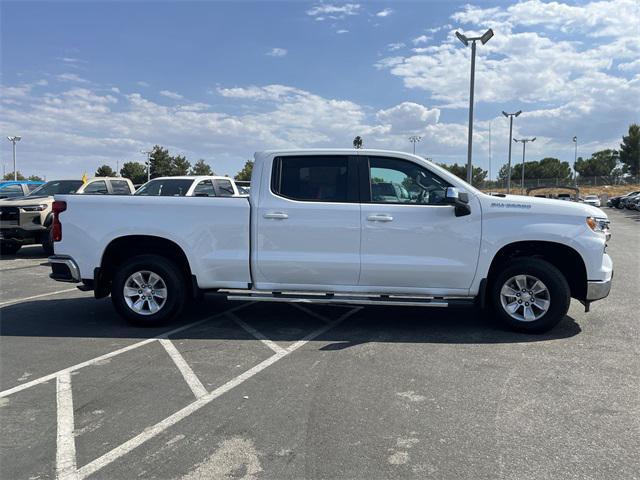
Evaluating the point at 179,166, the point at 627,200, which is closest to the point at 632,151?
the point at 627,200

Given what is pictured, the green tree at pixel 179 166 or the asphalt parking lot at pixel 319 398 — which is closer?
the asphalt parking lot at pixel 319 398

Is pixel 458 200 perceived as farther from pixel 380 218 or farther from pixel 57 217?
pixel 57 217

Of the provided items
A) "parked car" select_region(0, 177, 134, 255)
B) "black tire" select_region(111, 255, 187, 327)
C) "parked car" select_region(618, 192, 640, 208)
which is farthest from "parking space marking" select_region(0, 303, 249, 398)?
"parked car" select_region(618, 192, 640, 208)

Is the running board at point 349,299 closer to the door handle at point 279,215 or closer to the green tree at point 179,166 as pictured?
the door handle at point 279,215

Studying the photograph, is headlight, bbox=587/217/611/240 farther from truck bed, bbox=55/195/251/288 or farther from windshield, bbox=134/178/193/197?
windshield, bbox=134/178/193/197

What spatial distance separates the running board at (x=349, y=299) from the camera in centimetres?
550

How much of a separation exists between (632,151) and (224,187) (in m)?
75.5

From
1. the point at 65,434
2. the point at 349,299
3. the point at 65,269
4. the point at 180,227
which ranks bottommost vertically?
the point at 65,434

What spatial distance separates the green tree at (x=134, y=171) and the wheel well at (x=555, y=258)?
249 ft

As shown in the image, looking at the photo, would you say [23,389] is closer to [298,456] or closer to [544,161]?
[298,456]

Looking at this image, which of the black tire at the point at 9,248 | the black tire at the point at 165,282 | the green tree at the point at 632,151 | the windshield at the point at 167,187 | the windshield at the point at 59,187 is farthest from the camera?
the green tree at the point at 632,151

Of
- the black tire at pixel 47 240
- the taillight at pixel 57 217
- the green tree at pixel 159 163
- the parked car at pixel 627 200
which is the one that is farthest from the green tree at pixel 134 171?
the taillight at pixel 57 217

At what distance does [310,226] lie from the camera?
5.66m

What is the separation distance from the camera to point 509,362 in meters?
4.81
